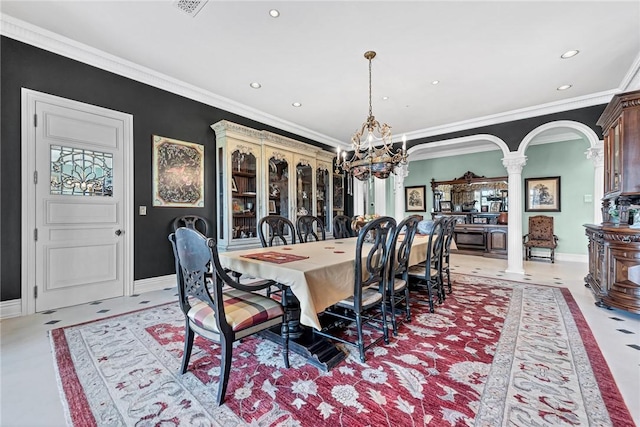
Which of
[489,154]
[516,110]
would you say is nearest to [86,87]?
[516,110]

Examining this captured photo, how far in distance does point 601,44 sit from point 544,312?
9.51ft

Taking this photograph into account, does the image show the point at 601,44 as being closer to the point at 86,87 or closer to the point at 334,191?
the point at 334,191

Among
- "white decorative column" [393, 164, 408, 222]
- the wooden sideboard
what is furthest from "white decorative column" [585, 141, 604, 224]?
"white decorative column" [393, 164, 408, 222]

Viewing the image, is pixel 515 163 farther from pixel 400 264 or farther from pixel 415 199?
pixel 400 264

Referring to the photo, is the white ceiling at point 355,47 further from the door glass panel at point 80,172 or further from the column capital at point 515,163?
the door glass panel at point 80,172

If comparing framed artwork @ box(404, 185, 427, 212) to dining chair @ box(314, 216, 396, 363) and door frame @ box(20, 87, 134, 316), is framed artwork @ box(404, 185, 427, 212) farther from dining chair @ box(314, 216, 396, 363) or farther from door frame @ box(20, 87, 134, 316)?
door frame @ box(20, 87, 134, 316)

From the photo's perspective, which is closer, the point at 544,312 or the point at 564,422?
the point at 564,422

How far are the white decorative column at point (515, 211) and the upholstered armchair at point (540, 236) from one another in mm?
1776

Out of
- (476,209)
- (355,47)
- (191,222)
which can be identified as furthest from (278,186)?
(476,209)

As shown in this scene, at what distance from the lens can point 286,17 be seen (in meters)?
2.46

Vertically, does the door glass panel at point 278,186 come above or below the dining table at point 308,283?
above

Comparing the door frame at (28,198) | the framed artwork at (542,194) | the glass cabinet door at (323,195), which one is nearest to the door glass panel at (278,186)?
the glass cabinet door at (323,195)

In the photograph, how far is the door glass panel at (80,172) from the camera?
9.45ft

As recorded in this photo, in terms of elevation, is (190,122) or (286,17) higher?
(286,17)
